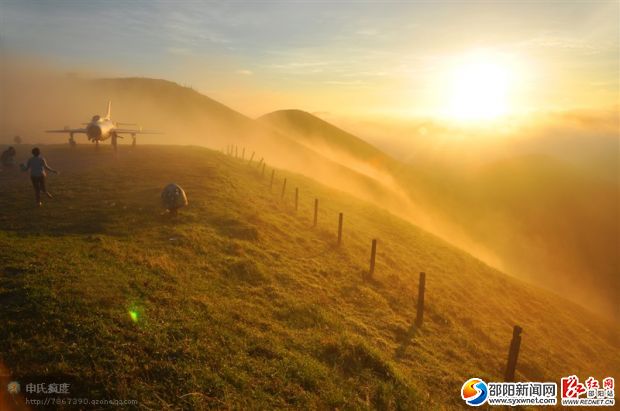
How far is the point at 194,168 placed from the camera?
39.0m

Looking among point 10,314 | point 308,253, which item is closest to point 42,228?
point 10,314

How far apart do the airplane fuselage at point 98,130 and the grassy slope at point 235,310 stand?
258 inches

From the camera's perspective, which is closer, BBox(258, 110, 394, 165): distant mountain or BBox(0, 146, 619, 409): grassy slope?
BBox(0, 146, 619, 409): grassy slope

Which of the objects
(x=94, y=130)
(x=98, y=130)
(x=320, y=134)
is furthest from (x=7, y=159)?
(x=320, y=134)

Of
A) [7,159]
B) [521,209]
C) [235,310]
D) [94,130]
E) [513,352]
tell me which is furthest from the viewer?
[521,209]

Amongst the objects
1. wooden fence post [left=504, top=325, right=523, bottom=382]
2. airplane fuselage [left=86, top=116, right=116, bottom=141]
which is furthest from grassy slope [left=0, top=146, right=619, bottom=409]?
airplane fuselage [left=86, top=116, right=116, bottom=141]

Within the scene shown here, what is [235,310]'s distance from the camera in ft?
46.9

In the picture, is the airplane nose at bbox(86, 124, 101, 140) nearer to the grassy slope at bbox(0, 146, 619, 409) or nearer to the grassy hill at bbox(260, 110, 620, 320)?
the grassy slope at bbox(0, 146, 619, 409)

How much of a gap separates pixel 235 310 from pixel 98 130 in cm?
3506

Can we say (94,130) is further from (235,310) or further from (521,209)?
Result: (521,209)

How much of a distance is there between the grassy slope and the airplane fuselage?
6557 millimetres

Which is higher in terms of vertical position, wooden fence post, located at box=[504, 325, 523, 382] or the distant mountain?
the distant mountain

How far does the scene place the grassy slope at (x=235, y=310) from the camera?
10.1 meters

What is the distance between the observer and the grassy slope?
10094 mm
